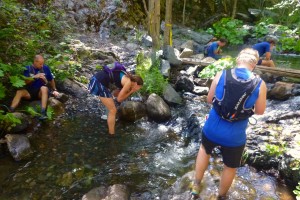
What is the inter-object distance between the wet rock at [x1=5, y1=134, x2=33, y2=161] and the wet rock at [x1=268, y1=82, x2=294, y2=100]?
6.14m

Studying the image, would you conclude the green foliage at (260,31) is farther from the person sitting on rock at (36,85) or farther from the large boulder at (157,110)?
the person sitting on rock at (36,85)

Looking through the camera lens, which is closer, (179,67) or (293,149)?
(293,149)

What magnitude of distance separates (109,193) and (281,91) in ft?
18.0

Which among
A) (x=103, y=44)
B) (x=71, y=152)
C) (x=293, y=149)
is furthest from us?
(x=103, y=44)

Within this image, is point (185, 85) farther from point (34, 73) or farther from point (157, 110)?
point (34, 73)

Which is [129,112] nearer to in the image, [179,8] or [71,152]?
[71,152]

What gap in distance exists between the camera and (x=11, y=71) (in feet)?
18.5

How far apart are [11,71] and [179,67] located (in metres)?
6.00

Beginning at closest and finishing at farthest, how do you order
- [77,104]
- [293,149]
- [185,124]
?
[293,149] < [185,124] < [77,104]

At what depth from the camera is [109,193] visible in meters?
3.74

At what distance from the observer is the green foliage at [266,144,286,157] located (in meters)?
4.42

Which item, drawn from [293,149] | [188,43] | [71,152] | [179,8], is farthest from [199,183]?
[179,8]

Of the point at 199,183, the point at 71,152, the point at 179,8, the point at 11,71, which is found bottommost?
the point at 71,152

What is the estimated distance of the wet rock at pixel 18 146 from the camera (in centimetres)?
454
